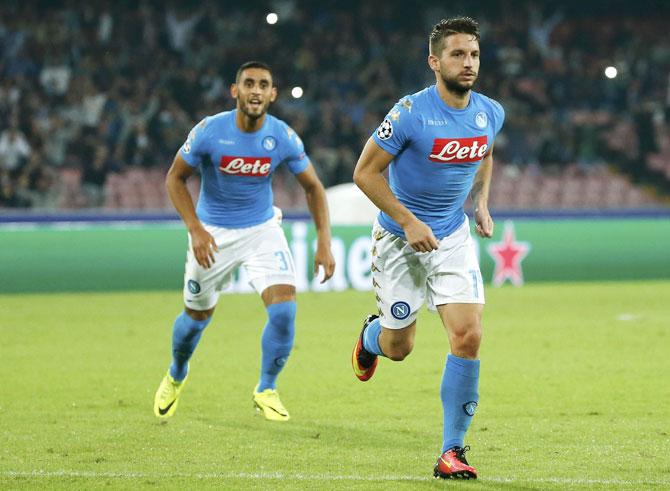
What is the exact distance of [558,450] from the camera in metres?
6.06

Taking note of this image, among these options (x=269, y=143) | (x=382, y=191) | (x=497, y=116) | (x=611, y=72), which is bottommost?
(x=382, y=191)

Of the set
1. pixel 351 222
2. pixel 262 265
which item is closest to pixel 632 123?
pixel 351 222

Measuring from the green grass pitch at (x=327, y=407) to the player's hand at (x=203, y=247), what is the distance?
93 centimetres

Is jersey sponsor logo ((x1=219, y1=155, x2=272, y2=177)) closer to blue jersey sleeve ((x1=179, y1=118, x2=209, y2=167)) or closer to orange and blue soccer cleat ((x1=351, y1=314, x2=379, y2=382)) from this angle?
blue jersey sleeve ((x1=179, y1=118, x2=209, y2=167))

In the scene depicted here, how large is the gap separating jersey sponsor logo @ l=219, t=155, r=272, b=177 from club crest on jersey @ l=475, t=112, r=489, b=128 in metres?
2.05

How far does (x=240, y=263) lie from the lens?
7.64m

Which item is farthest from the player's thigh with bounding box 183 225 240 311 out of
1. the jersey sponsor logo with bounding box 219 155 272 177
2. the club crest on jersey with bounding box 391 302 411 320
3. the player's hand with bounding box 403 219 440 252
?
the player's hand with bounding box 403 219 440 252

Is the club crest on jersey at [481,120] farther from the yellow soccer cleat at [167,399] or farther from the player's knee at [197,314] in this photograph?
the yellow soccer cleat at [167,399]

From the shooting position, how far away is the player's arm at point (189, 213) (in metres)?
7.18

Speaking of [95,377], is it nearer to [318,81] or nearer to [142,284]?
[142,284]

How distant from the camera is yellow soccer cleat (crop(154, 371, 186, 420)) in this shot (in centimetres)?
730

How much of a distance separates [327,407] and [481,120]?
248cm

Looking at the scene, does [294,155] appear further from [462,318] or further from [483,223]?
[462,318]

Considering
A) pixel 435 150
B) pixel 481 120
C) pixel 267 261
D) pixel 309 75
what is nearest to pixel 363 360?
pixel 267 261
